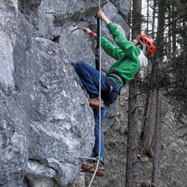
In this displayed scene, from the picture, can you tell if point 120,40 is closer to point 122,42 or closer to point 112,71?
point 122,42

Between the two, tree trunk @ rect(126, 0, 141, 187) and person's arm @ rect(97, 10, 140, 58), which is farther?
tree trunk @ rect(126, 0, 141, 187)

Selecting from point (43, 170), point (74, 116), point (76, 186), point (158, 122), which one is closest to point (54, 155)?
point (43, 170)

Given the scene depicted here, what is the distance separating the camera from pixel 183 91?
8.45 m

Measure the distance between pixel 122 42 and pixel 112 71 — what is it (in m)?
0.71

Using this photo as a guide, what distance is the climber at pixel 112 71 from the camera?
18.6 feet

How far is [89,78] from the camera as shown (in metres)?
5.68

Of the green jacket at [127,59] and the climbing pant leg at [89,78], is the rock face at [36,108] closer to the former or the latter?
the climbing pant leg at [89,78]

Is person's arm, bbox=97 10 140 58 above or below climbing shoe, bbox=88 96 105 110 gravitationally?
above

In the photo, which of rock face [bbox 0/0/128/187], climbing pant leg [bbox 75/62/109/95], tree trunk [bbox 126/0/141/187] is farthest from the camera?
tree trunk [bbox 126/0/141/187]


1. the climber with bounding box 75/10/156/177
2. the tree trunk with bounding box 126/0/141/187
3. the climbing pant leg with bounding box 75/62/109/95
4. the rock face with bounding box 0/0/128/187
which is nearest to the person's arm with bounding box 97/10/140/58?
the climber with bounding box 75/10/156/177

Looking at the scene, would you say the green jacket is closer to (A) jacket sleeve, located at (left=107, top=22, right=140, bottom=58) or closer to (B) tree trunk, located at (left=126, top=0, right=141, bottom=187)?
(A) jacket sleeve, located at (left=107, top=22, right=140, bottom=58)

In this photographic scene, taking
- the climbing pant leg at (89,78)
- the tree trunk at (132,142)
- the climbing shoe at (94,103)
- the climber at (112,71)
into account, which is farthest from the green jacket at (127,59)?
the tree trunk at (132,142)

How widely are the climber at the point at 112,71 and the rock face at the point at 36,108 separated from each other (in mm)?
228

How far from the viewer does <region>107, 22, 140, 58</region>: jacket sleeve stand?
18.6 feet
